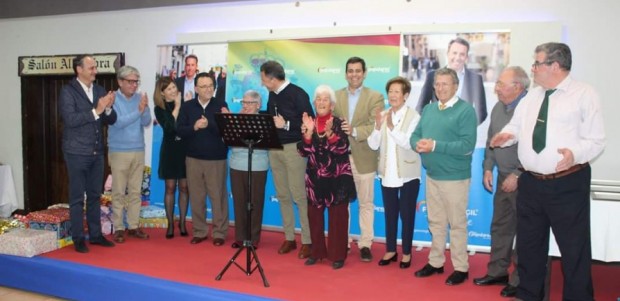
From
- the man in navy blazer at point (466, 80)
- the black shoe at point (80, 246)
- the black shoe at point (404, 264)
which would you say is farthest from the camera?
the man in navy blazer at point (466, 80)

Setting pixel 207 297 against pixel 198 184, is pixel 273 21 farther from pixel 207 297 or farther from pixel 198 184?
pixel 207 297

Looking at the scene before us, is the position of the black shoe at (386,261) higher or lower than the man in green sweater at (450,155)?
lower

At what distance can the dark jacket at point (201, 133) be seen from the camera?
4996mm

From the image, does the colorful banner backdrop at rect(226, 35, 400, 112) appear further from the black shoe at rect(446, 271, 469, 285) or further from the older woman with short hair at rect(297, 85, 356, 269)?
the black shoe at rect(446, 271, 469, 285)

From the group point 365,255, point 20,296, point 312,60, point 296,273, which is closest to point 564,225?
point 365,255

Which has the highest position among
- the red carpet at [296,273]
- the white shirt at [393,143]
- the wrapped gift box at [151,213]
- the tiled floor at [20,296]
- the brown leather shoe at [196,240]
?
the white shirt at [393,143]

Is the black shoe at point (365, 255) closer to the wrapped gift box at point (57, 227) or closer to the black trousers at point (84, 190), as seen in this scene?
the black trousers at point (84, 190)

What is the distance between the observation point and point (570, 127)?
3.26 metres

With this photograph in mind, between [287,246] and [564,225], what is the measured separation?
2.39 meters

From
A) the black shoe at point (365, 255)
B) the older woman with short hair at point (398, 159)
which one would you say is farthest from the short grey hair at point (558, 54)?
the black shoe at point (365, 255)

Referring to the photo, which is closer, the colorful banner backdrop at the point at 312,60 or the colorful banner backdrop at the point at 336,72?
the colorful banner backdrop at the point at 336,72

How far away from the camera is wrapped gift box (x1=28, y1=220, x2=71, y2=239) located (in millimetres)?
4938

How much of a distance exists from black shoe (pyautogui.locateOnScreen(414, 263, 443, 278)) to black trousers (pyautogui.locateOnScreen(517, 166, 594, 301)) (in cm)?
82

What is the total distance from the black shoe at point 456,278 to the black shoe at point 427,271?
18 cm
